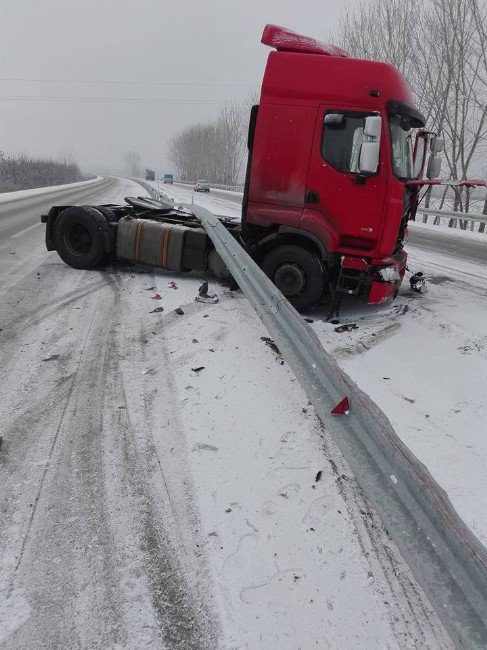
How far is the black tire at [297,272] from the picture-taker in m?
5.26

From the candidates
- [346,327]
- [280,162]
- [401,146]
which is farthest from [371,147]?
[346,327]

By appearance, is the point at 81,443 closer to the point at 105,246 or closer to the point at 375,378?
the point at 375,378

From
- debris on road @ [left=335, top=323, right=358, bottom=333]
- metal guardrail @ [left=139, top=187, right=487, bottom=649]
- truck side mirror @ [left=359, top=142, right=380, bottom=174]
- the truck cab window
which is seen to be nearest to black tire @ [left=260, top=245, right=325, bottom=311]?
debris on road @ [left=335, top=323, right=358, bottom=333]

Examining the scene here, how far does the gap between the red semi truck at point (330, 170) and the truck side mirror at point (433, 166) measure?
0.01 meters

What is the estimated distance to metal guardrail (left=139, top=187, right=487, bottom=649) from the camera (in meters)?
1.28

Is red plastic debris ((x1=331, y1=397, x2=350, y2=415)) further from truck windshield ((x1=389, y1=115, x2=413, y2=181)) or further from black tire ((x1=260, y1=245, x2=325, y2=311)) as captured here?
truck windshield ((x1=389, y1=115, x2=413, y2=181))

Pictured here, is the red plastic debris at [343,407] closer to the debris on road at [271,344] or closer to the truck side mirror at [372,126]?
the debris on road at [271,344]

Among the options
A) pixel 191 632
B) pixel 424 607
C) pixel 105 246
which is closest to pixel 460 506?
pixel 424 607

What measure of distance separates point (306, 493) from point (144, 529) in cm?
87

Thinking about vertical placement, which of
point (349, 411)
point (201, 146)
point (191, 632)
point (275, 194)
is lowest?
point (191, 632)

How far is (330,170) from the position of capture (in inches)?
191

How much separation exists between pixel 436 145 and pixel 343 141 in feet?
5.64

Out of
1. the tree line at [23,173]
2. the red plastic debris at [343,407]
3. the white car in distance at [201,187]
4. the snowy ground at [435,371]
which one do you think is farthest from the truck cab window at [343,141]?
the white car in distance at [201,187]

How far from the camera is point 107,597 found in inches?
64.6
